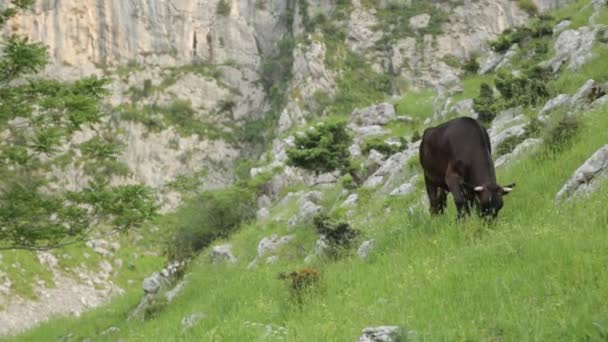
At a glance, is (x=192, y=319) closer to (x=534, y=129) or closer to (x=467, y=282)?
(x=467, y=282)

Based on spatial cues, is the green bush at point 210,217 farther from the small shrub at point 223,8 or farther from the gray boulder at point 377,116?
the small shrub at point 223,8

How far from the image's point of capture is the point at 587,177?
831 cm

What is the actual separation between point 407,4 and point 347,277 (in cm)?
8627

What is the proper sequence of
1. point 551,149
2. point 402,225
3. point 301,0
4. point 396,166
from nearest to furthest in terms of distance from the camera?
point 402,225
point 551,149
point 396,166
point 301,0

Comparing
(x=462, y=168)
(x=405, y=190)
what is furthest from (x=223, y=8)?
(x=462, y=168)

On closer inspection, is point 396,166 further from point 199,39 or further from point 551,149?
point 199,39

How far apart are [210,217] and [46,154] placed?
50.6 ft

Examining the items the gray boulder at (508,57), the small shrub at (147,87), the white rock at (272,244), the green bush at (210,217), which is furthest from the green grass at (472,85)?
the small shrub at (147,87)

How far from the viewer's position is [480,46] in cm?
8231

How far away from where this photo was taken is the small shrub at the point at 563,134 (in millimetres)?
10726

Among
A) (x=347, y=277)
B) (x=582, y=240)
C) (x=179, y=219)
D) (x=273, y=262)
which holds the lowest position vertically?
(x=179, y=219)

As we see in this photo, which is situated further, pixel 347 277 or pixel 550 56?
pixel 550 56

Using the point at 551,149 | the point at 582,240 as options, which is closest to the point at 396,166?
the point at 551,149

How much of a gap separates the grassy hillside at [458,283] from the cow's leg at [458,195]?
34 cm
